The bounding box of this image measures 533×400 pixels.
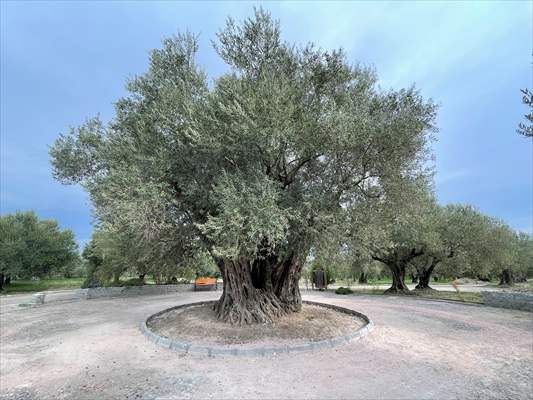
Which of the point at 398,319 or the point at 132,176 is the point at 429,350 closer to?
the point at 398,319

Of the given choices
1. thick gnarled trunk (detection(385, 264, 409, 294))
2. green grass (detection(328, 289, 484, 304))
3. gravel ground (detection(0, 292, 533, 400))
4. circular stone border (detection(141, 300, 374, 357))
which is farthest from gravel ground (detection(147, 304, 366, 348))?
thick gnarled trunk (detection(385, 264, 409, 294))

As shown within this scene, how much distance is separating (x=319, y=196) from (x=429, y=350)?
4.29m

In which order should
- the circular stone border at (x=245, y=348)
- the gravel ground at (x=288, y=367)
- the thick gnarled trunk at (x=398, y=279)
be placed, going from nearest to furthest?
1. the gravel ground at (x=288, y=367)
2. the circular stone border at (x=245, y=348)
3. the thick gnarled trunk at (x=398, y=279)

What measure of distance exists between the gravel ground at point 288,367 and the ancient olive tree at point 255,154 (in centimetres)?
250

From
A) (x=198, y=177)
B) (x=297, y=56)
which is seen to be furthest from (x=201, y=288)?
(x=297, y=56)

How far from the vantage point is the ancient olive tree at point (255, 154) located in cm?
753

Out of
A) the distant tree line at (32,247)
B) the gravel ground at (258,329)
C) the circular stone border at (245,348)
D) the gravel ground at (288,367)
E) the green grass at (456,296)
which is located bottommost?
the gravel ground at (288,367)

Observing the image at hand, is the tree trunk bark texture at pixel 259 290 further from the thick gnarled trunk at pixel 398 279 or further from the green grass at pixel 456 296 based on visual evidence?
the thick gnarled trunk at pixel 398 279

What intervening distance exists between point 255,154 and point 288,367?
494cm

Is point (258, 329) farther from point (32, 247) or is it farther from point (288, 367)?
point (32, 247)

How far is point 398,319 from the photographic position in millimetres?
10922

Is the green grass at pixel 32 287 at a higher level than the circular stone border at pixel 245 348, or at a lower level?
higher

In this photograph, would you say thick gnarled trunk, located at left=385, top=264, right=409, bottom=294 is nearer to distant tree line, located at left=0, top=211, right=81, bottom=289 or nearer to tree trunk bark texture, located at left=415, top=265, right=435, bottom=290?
tree trunk bark texture, located at left=415, top=265, right=435, bottom=290

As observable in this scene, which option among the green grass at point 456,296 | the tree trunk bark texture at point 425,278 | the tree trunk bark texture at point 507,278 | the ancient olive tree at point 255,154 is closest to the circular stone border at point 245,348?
the ancient olive tree at point 255,154
